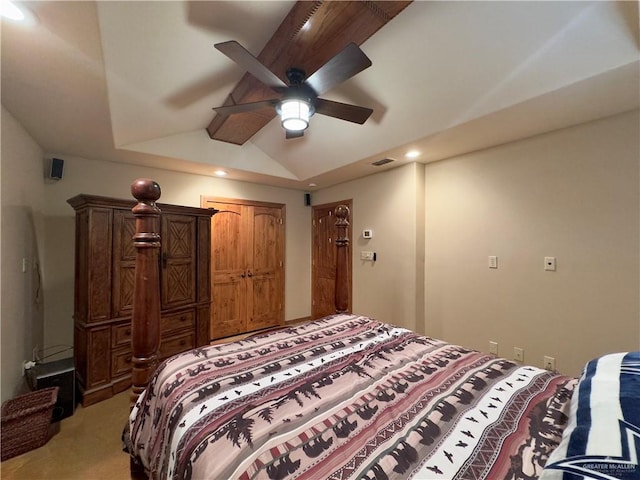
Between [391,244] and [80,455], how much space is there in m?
3.25

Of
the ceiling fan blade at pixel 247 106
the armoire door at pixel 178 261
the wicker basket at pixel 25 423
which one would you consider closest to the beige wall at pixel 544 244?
the ceiling fan blade at pixel 247 106

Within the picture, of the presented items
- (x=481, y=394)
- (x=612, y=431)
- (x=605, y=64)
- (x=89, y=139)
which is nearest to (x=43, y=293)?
(x=89, y=139)

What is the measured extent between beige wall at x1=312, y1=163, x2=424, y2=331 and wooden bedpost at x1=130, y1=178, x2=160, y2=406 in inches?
102

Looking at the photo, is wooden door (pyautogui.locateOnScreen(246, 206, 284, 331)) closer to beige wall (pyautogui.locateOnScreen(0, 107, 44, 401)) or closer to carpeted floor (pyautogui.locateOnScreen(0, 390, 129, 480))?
carpeted floor (pyautogui.locateOnScreen(0, 390, 129, 480))

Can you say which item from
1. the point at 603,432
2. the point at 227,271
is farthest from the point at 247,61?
the point at 227,271

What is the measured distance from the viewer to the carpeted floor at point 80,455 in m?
1.53

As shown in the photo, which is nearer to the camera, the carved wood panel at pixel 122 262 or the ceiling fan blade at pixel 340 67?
the ceiling fan blade at pixel 340 67

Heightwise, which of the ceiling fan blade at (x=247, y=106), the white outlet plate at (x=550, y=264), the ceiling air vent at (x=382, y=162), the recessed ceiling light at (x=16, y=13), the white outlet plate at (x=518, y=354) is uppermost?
the recessed ceiling light at (x=16, y=13)

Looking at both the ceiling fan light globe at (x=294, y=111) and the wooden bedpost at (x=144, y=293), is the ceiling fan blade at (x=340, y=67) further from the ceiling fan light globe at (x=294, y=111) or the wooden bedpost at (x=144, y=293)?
the wooden bedpost at (x=144, y=293)

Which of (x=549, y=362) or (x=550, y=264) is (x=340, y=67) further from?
(x=549, y=362)

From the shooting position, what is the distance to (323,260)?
4402 millimetres

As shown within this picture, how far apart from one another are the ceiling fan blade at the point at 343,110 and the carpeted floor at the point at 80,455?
2.67m

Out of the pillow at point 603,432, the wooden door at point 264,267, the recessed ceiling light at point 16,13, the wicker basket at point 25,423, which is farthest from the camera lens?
the wooden door at point 264,267

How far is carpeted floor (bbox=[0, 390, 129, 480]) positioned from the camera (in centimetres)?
153
